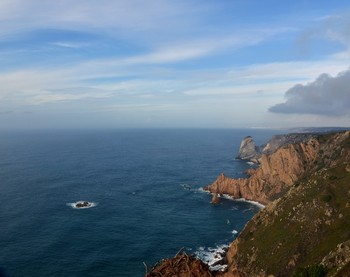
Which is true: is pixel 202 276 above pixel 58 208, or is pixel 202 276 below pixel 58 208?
above

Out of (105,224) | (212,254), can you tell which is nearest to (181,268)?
(212,254)

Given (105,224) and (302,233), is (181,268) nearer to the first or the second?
(302,233)

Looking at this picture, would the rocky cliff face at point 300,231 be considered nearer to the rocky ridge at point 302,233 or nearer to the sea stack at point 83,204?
the rocky ridge at point 302,233

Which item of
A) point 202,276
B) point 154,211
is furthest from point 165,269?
point 154,211

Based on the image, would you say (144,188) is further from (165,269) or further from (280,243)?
(165,269)

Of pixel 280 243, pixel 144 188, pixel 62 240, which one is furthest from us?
pixel 144 188

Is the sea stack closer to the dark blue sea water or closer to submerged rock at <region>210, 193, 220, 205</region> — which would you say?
the dark blue sea water

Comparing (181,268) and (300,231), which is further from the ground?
(181,268)
